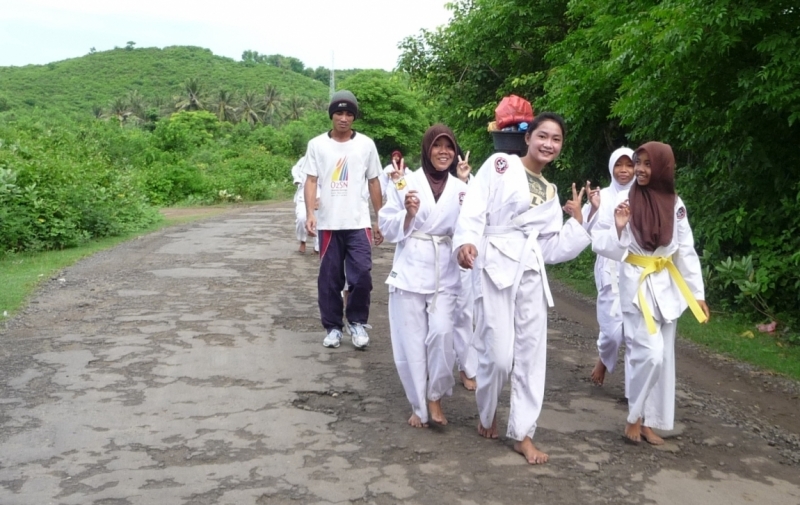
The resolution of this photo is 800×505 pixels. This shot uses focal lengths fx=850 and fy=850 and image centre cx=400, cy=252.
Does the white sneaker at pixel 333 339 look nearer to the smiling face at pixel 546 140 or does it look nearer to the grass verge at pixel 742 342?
the smiling face at pixel 546 140

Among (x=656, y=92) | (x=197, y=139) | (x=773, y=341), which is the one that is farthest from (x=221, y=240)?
(x=197, y=139)

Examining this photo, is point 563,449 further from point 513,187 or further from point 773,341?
point 773,341

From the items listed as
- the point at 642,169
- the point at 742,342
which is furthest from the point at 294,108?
the point at 642,169

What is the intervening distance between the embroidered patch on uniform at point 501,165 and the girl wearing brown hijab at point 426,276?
657mm

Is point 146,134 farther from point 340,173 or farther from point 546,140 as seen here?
point 546,140

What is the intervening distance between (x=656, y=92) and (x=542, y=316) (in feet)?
15.7

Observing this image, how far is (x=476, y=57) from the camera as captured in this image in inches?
638

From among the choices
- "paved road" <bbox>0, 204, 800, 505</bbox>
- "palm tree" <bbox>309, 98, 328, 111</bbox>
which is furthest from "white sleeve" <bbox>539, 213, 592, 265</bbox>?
"palm tree" <bbox>309, 98, 328, 111</bbox>

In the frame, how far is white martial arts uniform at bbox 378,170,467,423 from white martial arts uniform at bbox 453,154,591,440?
43 cm

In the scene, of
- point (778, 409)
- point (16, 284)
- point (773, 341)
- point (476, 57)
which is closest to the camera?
point (778, 409)

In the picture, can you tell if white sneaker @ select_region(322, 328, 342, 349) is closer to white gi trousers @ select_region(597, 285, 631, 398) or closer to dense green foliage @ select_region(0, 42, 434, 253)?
white gi trousers @ select_region(597, 285, 631, 398)

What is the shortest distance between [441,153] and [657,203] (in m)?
1.36

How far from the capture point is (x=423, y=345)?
5168 mm

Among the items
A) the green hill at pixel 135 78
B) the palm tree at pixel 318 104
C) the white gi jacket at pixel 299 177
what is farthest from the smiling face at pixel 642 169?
the palm tree at pixel 318 104
